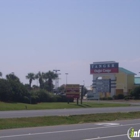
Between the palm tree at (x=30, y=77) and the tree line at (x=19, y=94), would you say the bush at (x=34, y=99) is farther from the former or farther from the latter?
the palm tree at (x=30, y=77)

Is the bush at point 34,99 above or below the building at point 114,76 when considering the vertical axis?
below

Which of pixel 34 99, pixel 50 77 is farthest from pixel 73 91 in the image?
pixel 50 77

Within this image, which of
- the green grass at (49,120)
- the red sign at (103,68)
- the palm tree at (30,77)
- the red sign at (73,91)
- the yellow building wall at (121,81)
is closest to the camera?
the green grass at (49,120)

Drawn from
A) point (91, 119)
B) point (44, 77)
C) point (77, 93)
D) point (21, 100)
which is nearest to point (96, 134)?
point (91, 119)

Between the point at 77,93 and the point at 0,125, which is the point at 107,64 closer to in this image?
the point at 77,93

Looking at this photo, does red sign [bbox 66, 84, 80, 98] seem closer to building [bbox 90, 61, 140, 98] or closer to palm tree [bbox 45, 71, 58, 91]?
building [bbox 90, 61, 140, 98]

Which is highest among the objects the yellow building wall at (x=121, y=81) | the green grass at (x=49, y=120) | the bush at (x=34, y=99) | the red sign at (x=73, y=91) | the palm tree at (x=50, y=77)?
the palm tree at (x=50, y=77)

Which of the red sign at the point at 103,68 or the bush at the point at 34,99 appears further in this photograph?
the red sign at the point at 103,68

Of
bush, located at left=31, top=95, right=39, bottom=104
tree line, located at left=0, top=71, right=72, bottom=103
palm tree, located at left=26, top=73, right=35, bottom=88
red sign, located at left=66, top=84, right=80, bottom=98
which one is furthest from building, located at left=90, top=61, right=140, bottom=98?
palm tree, located at left=26, top=73, right=35, bottom=88

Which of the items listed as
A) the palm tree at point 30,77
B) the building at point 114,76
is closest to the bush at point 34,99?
the building at point 114,76

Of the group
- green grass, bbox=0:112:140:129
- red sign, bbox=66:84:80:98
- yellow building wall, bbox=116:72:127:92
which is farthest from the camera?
yellow building wall, bbox=116:72:127:92

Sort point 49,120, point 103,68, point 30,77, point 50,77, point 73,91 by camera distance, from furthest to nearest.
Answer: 1. point 30,77
2. point 50,77
3. point 103,68
4. point 73,91
5. point 49,120

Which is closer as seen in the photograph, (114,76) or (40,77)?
(114,76)

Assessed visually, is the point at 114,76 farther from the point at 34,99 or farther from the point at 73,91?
the point at 73,91
